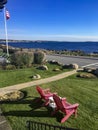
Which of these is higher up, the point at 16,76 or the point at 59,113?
the point at 59,113

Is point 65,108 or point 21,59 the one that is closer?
point 65,108

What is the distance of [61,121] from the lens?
817 centimetres

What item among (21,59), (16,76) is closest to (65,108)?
(16,76)

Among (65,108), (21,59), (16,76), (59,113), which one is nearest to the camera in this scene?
(65,108)

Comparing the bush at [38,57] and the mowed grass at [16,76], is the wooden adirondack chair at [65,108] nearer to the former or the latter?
the mowed grass at [16,76]

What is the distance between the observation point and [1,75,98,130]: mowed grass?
8.12 meters

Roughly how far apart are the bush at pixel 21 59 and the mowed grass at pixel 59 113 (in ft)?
25.4

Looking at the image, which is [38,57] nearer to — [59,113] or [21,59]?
[21,59]

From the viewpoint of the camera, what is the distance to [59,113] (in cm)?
899

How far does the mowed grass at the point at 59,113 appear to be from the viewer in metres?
8.12

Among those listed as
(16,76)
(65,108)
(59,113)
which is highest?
(65,108)

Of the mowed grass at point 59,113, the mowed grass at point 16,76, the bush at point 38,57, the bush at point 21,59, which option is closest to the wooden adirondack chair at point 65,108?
the mowed grass at point 59,113

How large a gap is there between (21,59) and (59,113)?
1174 cm

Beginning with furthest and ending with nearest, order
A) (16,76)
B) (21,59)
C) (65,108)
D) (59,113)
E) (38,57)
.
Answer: (38,57), (21,59), (16,76), (59,113), (65,108)
